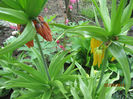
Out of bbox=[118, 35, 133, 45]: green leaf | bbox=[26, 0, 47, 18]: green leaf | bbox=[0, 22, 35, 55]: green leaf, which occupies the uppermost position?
bbox=[26, 0, 47, 18]: green leaf

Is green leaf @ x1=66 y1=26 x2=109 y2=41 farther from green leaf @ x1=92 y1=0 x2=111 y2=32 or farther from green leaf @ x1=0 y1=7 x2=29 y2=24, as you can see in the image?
green leaf @ x1=0 y1=7 x2=29 y2=24

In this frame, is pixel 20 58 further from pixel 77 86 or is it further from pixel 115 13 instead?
pixel 115 13

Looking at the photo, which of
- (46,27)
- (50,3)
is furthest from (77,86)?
(50,3)

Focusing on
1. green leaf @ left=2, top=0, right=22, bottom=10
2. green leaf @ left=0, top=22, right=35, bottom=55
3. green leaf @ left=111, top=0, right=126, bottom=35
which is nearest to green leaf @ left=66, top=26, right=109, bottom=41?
green leaf @ left=111, top=0, right=126, bottom=35

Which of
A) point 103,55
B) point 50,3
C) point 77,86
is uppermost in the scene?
point 50,3

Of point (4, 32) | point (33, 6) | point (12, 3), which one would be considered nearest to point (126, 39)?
point (33, 6)

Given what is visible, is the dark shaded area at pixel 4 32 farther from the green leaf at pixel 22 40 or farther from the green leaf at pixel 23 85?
the green leaf at pixel 22 40
